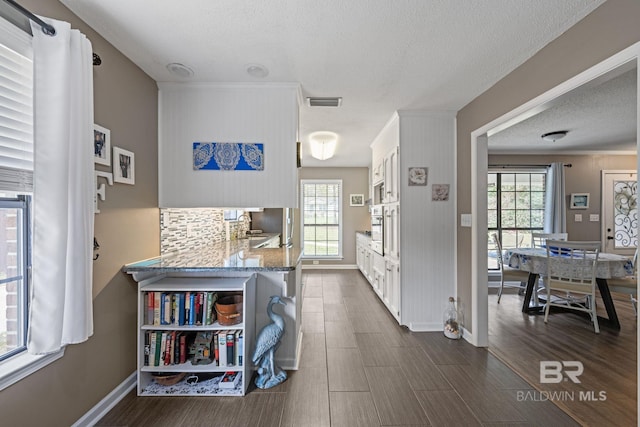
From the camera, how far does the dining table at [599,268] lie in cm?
315

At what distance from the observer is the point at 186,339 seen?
2129mm

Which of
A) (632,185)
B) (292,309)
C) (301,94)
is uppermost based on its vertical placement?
(301,94)

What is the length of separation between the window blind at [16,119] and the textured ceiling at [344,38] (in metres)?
0.51

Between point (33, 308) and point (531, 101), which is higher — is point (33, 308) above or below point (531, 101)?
below

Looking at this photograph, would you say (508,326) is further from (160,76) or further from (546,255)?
(160,76)

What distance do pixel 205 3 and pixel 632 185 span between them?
23.4ft

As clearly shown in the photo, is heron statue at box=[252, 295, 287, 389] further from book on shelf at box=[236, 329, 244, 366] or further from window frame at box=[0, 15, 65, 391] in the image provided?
window frame at box=[0, 15, 65, 391]

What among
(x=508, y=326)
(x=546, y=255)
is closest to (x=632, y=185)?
(x=546, y=255)

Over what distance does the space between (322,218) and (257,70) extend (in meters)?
4.68

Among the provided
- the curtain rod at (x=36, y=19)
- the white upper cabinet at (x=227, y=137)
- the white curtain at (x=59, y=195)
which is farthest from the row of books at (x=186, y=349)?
the curtain rod at (x=36, y=19)

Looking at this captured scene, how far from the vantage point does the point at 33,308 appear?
1.36m

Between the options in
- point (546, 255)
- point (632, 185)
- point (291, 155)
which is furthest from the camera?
point (632, 185)

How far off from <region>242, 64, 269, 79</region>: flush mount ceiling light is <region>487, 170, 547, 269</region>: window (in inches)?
184

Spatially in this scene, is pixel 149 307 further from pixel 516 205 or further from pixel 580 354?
pixel 516 205
